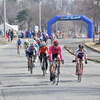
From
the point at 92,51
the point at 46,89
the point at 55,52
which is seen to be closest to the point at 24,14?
the point at 92,51

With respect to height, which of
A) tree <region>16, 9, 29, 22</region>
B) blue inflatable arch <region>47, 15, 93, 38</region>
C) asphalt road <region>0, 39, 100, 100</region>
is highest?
tree <region>16, 9, 29, 22</region>

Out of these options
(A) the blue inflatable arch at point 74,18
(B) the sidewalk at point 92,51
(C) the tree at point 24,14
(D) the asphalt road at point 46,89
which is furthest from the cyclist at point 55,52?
(C) the tree at point 24,14

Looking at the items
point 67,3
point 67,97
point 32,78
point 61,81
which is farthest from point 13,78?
point 67,3

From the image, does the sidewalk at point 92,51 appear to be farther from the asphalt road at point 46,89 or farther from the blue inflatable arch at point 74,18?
the blue inflatable arch at point 74,18

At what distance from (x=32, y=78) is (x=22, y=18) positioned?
258ft

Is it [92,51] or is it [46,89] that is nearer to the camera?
[46,89]

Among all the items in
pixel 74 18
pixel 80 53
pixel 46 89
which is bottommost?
pixel 46 89

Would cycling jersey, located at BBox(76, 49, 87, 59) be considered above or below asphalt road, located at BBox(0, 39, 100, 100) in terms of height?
above

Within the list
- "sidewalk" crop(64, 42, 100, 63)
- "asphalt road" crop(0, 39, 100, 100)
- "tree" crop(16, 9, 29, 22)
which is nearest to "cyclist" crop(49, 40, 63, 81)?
"asphalt road" crop(0, 39, 100, 100)

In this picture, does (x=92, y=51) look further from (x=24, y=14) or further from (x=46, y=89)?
(x=24, y=14)

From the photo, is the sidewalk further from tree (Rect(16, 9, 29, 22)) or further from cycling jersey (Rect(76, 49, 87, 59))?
tree (Rect(16, 9, 29, 22))

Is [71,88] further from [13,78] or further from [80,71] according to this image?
[13,78]

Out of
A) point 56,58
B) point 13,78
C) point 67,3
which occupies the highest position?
point 67,3

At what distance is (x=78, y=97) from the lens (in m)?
9.66
